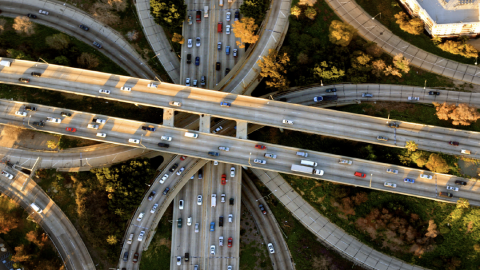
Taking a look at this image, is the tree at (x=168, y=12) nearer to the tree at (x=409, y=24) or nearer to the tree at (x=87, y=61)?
the tree at (x=87, y=61)

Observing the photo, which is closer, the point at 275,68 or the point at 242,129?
the point at 242,129

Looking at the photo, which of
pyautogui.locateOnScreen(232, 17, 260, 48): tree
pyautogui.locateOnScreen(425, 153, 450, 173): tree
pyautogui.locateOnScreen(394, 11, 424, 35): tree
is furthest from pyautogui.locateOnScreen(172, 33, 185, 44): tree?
pyautogui.locateOnScreen(425, 153, 450, 173): tree

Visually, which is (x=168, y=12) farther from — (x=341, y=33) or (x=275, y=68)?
(x=341, y=33)

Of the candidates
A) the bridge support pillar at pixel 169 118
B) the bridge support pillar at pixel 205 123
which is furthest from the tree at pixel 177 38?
the bridge support pillar at pixel 205 123

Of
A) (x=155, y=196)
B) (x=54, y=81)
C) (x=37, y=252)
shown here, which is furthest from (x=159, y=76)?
(x=37, y=252)

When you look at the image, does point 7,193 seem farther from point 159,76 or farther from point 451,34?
point 451,34

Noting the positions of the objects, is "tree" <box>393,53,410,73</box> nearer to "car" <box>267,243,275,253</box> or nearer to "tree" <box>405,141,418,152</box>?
"tree" <box>405,141,418,152</box>

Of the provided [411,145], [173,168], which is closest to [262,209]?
[173,168]
